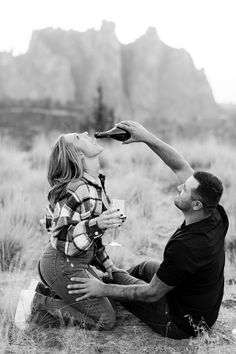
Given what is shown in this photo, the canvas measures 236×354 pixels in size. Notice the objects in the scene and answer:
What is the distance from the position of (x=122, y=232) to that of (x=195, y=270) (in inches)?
99.0

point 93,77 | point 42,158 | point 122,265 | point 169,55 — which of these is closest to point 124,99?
point 93,77

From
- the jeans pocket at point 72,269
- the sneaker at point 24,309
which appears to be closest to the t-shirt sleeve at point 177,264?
the jeans pocket at point 72,269

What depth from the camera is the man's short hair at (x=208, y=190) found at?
8.75 ft

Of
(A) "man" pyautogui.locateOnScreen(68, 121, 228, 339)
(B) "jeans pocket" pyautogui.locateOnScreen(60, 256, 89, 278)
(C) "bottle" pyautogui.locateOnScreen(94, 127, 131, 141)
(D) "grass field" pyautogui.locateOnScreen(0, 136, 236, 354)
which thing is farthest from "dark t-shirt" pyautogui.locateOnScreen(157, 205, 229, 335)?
(C) "bottle" pyautogui.locateOnScreen(94, 127, 131, 141)

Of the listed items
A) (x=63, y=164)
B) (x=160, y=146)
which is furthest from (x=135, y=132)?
(x=63, y=164)

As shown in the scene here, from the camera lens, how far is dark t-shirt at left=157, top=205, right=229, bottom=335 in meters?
2.64

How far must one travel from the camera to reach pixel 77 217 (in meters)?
2.94

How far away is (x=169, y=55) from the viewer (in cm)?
7900

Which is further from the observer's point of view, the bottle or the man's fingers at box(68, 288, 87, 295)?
the bottle

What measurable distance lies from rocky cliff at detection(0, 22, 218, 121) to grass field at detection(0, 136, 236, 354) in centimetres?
6173

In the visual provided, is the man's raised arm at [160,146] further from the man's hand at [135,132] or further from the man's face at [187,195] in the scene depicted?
the man's face at [187,195]

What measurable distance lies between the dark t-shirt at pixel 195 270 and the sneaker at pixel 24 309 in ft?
3.28

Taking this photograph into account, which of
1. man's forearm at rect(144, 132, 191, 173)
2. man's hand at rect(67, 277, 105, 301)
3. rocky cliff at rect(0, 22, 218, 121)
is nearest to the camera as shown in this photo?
man's hand at rect(67, 277, 105, 301)

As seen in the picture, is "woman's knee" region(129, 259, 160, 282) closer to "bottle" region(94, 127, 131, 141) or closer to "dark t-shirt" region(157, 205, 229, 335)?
"dark t-shirt" region(157, 205, 229, 335)
